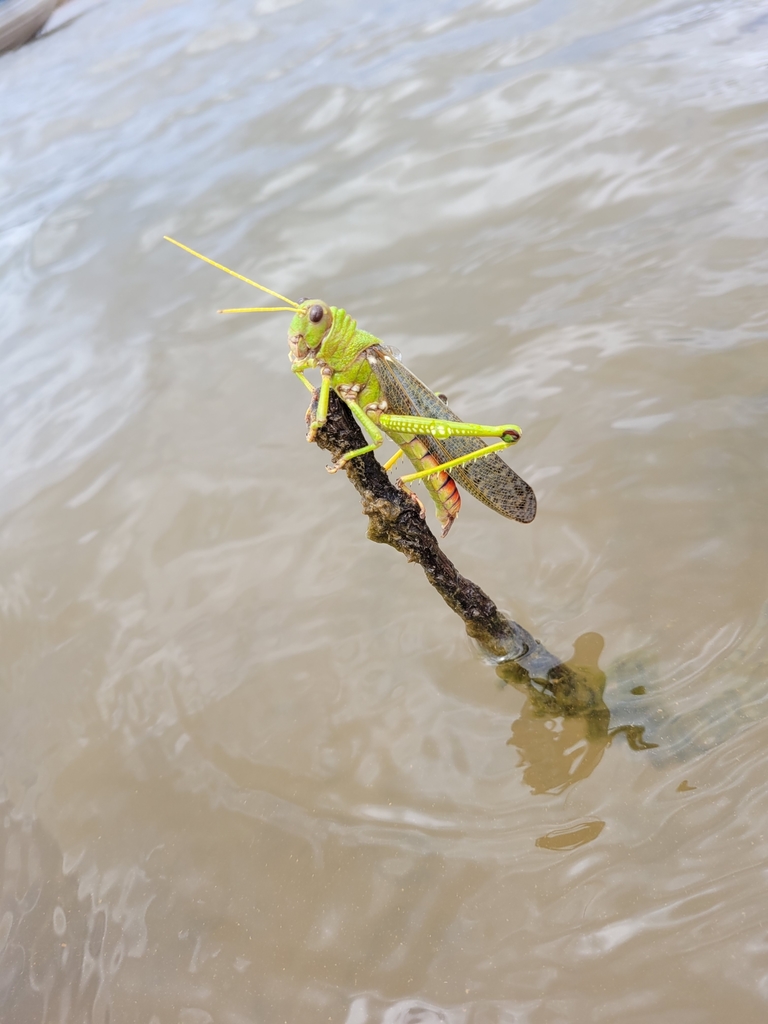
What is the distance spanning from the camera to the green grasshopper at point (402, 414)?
2.69 m

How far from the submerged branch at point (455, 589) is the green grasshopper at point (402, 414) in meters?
0.07

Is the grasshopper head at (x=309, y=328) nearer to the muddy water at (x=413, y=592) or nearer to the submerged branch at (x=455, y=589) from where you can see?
the submerged branch at (x=455, y=589)

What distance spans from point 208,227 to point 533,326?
14.3 feet

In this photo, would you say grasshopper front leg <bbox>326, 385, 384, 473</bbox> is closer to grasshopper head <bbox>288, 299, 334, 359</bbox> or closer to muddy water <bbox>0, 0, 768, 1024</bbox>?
grasshopper head <bbox>288, 299, 334, 359</bbox>

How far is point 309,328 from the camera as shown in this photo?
2674mm

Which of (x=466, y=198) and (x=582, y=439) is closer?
(x=582, y=439)

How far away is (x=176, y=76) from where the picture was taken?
12070mm

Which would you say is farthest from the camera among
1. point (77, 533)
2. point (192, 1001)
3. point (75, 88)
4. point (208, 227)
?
point (75, 88)

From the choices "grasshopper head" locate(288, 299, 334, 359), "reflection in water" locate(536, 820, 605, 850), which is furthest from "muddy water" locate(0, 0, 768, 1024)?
"grasshopper head" locate(288, 299, 334, 359)

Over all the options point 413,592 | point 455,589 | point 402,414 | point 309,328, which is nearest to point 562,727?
point 455,589

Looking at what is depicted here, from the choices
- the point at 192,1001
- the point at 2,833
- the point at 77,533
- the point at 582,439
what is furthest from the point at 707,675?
the point at 77,533

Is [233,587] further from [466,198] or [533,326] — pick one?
[466,198]

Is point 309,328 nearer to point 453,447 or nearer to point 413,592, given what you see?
point 453,447

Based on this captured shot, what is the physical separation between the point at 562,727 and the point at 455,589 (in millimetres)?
1010
